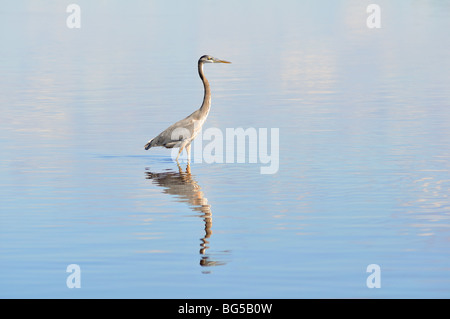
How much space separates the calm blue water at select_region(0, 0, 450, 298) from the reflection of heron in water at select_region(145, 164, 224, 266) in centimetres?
4

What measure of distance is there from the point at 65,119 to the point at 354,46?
26529 mm

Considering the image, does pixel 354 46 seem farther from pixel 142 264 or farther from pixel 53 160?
pixel 142 264

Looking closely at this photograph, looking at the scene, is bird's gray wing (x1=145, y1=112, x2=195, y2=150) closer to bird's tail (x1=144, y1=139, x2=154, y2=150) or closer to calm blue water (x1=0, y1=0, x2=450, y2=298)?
bird's tail (x1=144, y1=139, x2=154, y2=150)

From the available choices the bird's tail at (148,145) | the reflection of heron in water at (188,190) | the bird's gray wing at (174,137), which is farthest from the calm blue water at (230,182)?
the bird's gray wing at (174,137)

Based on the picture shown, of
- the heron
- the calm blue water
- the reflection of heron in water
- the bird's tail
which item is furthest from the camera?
the bird's tail

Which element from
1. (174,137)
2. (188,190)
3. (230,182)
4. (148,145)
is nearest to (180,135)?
(174,137)

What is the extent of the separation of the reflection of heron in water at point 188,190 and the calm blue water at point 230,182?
42 mm

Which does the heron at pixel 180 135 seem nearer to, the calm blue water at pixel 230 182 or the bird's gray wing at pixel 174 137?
the bird's gray wing at pixel 174 137

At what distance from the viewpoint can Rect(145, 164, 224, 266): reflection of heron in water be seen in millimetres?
15497

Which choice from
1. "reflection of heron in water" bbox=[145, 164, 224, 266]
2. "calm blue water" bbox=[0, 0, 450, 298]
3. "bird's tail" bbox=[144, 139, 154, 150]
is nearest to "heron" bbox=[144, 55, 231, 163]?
"bird's tail" bbox=[144, 139, 154, 150]

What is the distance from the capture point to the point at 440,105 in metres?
29.6

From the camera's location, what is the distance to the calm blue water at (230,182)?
13180mm

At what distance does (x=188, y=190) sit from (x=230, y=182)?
3.34ft

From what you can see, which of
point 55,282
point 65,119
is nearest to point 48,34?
point 65,119
